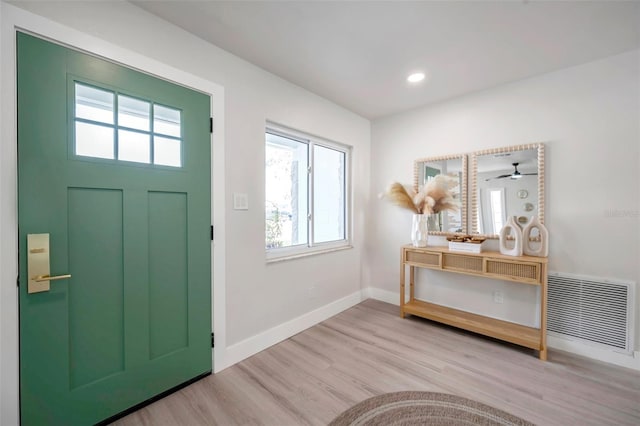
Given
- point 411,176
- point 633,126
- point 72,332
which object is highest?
point 633,126

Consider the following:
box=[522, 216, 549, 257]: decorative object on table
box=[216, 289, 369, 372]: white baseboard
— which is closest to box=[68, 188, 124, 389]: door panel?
box=[216, 289, 369, 372]: white baseboard

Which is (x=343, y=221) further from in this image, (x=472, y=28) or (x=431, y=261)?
(x=472, y=28)

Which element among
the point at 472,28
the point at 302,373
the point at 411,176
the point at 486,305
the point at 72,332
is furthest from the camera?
the point at 411,176

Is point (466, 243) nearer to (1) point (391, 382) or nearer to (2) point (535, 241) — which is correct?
(2) point (535, 241)

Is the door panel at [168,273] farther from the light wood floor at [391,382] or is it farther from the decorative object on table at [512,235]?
the decorative object on table at [512,235]

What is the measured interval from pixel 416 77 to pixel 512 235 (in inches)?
70.7

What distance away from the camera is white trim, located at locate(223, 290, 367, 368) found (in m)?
2.16

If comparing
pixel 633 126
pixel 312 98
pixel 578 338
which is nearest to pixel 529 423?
pixel 578 338

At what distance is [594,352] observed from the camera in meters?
2.20

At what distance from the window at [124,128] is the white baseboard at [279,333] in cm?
156

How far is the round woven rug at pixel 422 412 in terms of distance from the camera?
154 cm

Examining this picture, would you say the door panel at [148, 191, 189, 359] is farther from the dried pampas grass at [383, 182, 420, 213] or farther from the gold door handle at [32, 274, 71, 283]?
the dried pampas grass at [383, 182, 420, 213]

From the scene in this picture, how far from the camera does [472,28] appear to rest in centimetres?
179

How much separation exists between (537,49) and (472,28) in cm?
70
